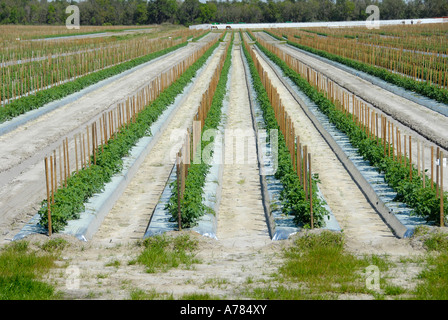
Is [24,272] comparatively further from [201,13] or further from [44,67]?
[201,13]

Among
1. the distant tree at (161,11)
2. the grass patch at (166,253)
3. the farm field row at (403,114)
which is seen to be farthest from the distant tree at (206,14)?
the grass patch at (166,253)

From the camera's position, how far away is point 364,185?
12281mm

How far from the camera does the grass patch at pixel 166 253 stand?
8289 mm

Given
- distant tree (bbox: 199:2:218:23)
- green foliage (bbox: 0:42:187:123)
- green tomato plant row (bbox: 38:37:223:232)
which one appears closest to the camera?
green tomato plant row (bbox: 38:37:223:232)

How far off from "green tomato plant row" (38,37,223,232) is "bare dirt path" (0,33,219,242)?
2.78ft

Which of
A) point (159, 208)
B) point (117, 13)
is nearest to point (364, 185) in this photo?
point (159, 208)

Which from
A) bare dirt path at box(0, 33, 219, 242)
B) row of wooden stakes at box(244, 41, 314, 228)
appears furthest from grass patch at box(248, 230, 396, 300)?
bare dirt path at box(0, 33, 219, 242)

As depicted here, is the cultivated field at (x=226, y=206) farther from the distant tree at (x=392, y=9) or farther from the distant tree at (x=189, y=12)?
the distant tree at (x=189, y=12)

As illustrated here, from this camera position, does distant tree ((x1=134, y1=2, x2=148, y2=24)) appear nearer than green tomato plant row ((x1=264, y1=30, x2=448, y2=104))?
No

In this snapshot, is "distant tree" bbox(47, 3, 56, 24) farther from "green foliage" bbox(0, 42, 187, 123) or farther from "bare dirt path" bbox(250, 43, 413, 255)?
"bare dirt path" bbox(250, 43, 413, 255)

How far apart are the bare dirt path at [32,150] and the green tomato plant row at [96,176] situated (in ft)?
2.78

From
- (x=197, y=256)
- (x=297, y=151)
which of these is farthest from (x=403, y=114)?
(x=197, y=256)

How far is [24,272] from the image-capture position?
7.79 metres

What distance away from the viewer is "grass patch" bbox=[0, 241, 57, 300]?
22.9 ft
